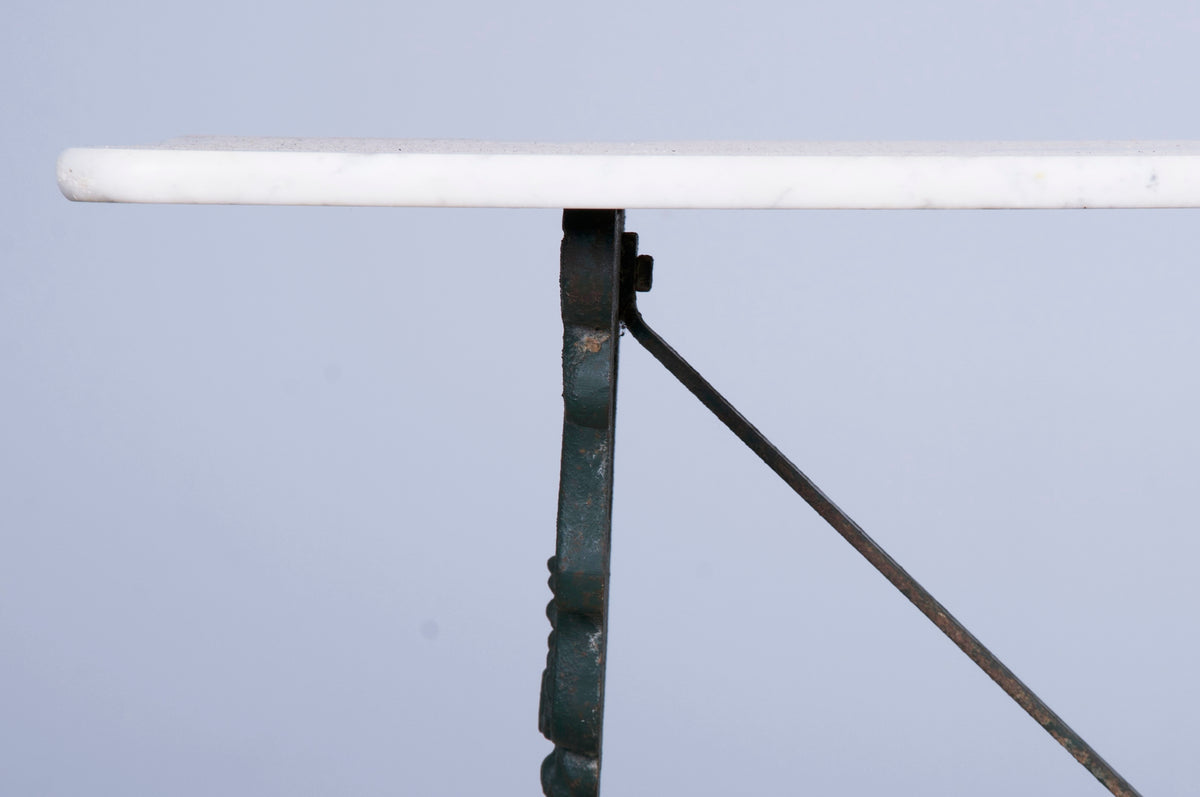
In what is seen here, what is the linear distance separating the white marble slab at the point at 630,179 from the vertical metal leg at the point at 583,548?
0.15 metres

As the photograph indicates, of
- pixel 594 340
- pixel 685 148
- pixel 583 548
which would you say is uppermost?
pixel 685 148

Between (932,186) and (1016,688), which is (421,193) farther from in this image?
(1016,688)

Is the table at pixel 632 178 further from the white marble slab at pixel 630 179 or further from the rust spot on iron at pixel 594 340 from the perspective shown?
the rust spot on iron at pixel 594 340

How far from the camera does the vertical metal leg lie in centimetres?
110

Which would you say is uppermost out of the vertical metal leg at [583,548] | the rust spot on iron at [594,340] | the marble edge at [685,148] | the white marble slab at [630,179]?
the marble edge at [685,148]

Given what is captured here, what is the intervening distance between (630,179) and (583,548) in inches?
11.3

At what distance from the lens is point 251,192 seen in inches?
37.5

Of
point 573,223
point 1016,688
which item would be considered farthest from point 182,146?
point 1016,688

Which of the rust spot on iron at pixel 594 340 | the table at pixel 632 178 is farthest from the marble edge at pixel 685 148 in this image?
the rust spot on iron at pixel 594 340

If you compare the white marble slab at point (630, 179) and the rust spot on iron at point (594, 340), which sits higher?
the white marble slab at point (630, 179)

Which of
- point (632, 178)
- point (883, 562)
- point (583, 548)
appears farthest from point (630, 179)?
point (883, 562)

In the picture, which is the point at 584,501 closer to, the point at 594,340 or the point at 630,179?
the point at 594,340

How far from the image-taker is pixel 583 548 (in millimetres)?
1116

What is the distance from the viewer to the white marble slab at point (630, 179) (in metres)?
0.94
